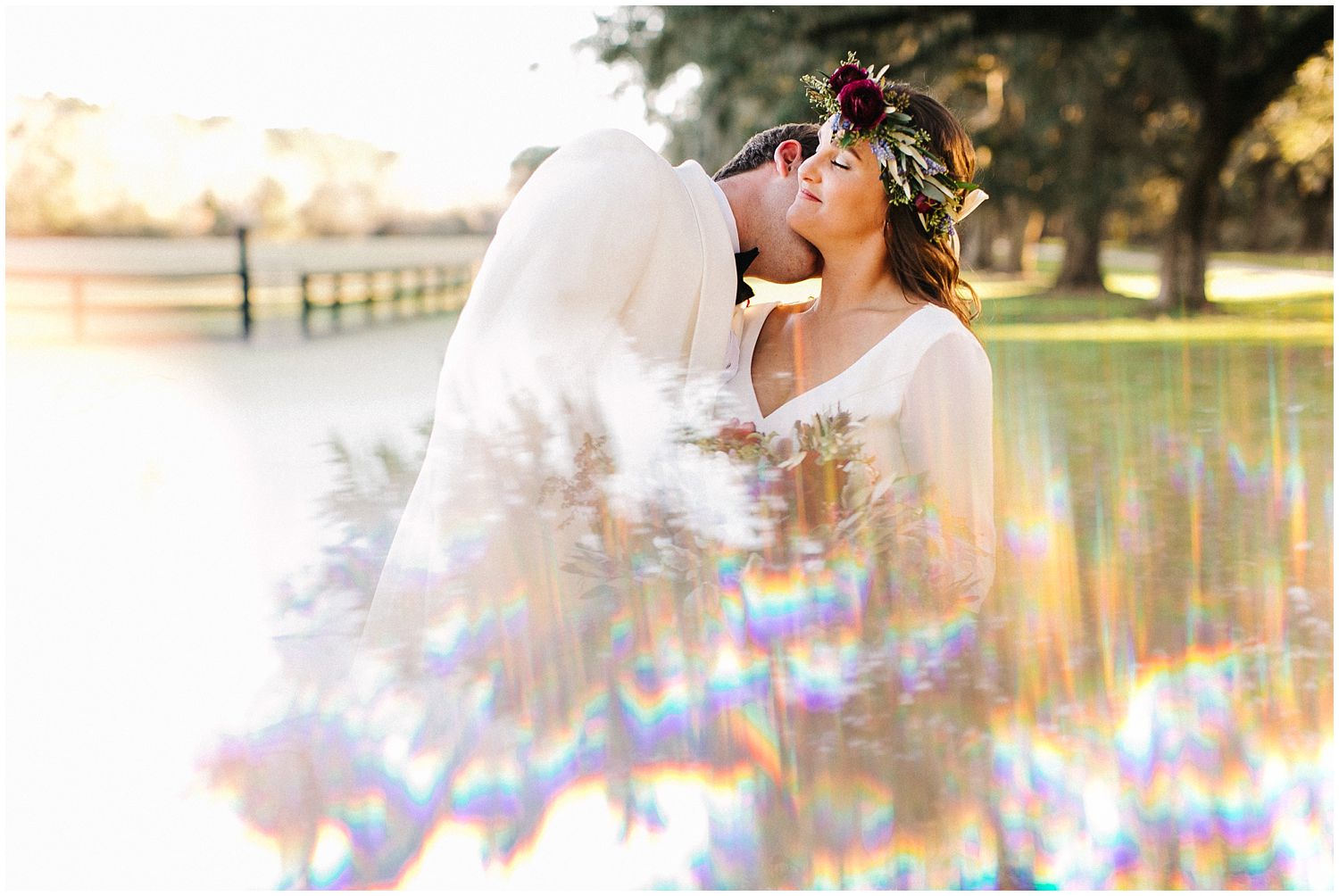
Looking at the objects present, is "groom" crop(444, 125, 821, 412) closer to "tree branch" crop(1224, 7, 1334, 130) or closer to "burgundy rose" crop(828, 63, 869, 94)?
"burgundy rose" crop(828, 63, 869, 94)

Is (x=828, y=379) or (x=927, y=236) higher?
(x=927, y=236)

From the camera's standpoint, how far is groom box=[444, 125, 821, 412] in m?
2.52

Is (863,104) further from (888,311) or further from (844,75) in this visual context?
(888,311)

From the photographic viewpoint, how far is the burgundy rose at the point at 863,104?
114 inches

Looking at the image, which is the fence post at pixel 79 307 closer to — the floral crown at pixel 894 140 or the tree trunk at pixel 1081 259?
the floral crown at pixel 894 140

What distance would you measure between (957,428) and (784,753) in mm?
899

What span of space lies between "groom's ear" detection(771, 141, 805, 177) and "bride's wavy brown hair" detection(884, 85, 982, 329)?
0.88 ft

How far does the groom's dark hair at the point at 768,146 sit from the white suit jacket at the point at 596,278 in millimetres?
482

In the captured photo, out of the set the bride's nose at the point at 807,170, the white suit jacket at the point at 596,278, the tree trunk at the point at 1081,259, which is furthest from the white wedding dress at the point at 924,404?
the tree trunk at the point at 1081,259

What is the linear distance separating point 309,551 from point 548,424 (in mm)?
818

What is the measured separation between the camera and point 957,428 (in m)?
2.90

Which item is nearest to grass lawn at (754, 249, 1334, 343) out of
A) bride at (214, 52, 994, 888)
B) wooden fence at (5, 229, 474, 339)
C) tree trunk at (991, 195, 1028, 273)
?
tree trunk at (991, 195, 1028, 273)

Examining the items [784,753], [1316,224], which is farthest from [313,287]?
[1316,224]

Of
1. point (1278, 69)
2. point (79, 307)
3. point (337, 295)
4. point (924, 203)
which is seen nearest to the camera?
point (924, 203)
